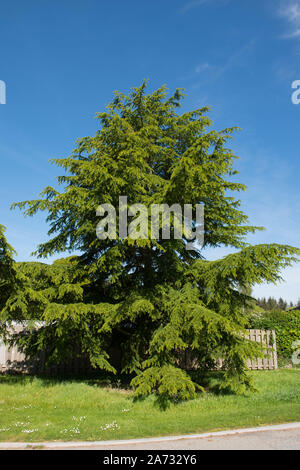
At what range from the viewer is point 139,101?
37.6 feet

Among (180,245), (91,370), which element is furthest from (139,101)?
(91,370)

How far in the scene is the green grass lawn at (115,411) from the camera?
5.65 metres

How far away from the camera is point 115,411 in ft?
24.1

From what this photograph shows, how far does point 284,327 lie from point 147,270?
24.7 ft

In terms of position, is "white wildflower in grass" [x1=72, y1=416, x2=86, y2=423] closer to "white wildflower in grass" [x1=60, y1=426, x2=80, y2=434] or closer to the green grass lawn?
the green grass lawn

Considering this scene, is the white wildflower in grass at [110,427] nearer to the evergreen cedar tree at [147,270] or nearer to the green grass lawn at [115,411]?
the green grass lawn at [115,411]

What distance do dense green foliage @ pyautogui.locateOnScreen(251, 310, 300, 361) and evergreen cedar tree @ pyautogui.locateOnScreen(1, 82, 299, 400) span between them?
4.95 metres

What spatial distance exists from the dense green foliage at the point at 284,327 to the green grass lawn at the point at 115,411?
14.2ft

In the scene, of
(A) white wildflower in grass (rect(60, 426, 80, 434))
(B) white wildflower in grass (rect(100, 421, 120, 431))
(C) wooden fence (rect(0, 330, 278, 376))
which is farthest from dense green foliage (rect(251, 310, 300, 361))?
(A) white wildflower in grass (rect(60, 426, 80, 434))

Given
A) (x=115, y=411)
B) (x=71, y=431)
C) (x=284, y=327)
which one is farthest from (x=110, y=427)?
(x=284, y=327)

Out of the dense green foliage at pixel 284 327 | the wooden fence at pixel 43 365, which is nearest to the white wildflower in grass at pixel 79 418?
the wooden fence at pixel 43 365

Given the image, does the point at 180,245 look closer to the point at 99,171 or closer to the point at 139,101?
the point at 99,171

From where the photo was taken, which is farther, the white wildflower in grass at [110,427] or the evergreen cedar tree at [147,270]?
the evergreen cedar tree at [147,270]
